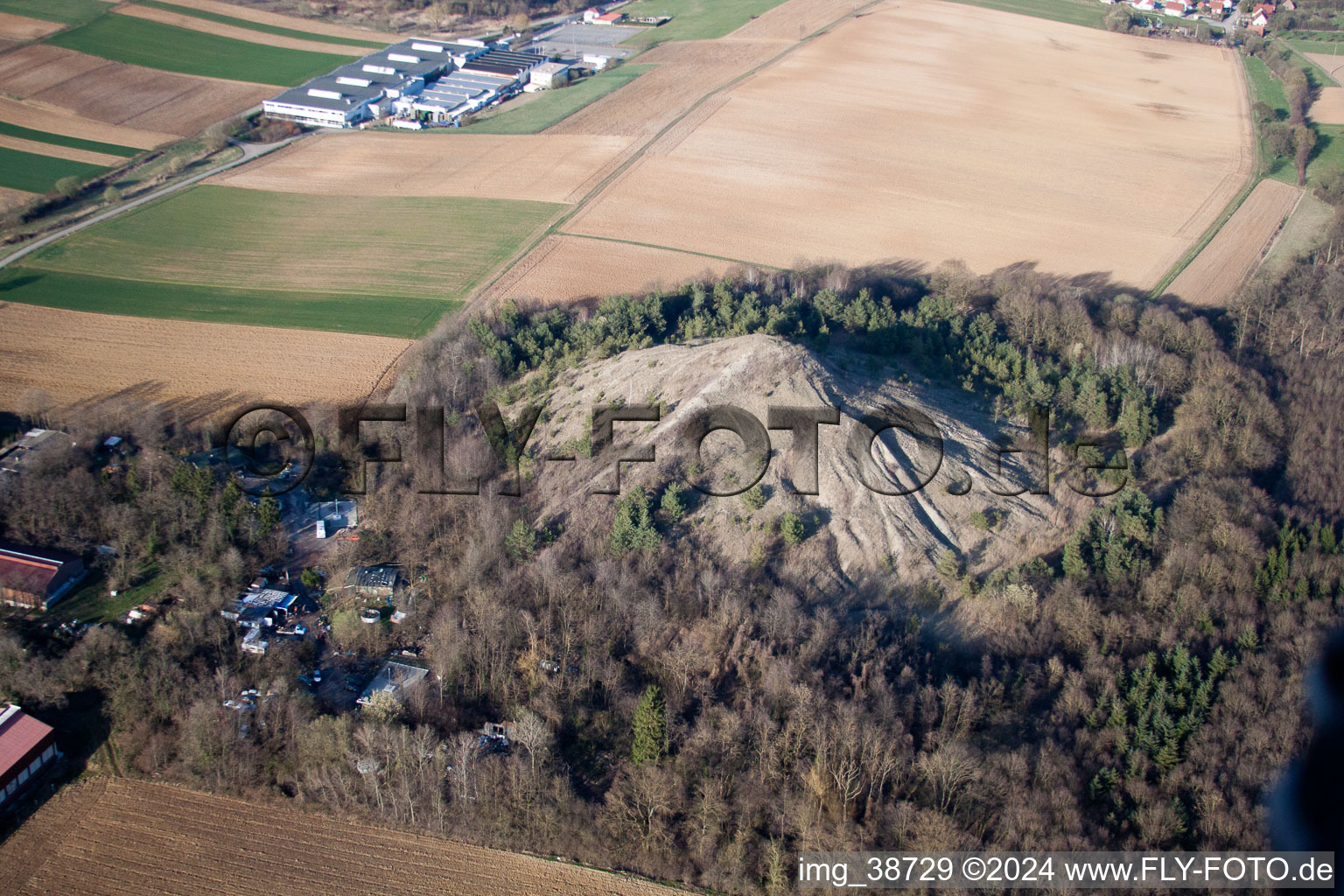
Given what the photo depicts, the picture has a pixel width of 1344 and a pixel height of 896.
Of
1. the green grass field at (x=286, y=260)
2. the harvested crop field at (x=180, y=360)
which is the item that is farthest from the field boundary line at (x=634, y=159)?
the harvested crop field at (x=180, y=360)

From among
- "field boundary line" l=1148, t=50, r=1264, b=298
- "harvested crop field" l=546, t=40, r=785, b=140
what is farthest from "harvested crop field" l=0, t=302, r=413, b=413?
"field boundary line" l=1148, t=50, r=1264, b=298

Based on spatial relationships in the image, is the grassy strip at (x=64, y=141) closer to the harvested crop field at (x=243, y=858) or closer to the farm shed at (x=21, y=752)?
the farm shed at (x=21, y=752)

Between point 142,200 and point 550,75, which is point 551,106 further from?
point 142,200

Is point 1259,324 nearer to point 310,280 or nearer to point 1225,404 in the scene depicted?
point 1225,404

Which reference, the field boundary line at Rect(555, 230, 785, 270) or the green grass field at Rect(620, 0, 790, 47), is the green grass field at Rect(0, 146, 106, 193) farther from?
the green grass field at Rect(620, 0, 790, 47)

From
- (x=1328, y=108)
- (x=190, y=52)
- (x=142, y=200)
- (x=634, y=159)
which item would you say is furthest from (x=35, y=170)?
(x=1328, y=108)

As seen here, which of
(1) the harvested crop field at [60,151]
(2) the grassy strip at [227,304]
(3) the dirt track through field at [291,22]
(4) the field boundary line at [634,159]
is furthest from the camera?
(3) the dirt track through field at [291,22]
